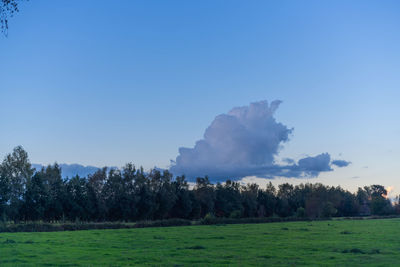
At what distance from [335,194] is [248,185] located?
124 feet

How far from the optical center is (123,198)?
92.4 metres

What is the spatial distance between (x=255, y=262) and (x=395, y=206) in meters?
170

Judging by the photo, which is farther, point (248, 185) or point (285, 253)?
point (248, 185)

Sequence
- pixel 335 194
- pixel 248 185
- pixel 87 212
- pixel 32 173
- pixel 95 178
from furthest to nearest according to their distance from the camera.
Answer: pixel 335 194 < pixel 248 185 < pixel 95 178 < pixel 87 212 < pixel 32 173

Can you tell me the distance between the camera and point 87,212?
3428 inches

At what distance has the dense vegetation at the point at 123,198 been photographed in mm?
76469

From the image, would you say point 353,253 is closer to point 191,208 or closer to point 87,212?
point 87,212

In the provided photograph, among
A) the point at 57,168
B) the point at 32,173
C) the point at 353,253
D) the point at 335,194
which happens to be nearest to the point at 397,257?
the point at 353,253

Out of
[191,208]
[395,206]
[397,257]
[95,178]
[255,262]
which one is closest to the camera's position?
[255,262]

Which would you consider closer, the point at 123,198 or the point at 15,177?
the point at 15,177

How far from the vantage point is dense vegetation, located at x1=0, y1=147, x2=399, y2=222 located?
76469mm

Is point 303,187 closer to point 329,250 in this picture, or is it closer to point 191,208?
point 191,208

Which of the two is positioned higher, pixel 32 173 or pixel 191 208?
pixel 32 173

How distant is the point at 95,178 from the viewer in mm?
96625
